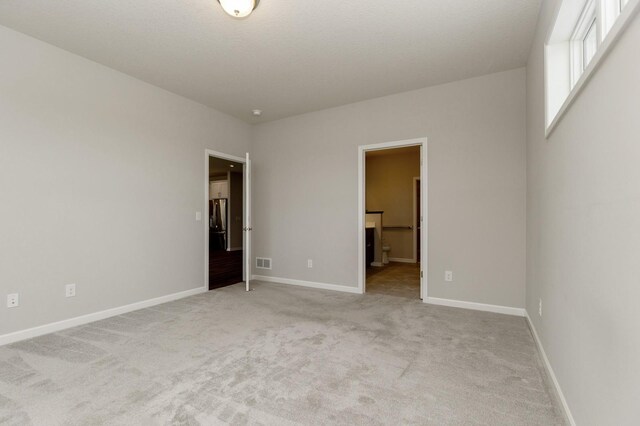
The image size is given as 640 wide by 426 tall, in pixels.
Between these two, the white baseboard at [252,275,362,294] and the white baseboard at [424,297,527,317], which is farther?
the white baseboard at [252,275,362,294]

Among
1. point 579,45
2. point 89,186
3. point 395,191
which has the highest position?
point 579,45

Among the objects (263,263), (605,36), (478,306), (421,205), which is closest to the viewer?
(605,36)

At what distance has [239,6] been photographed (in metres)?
2.25

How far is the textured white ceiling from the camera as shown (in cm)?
244

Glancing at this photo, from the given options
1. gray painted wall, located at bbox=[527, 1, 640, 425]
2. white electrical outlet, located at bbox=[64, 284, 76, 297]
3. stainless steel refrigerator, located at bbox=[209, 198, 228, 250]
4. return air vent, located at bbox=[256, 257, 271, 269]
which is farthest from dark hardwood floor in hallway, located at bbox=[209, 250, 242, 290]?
gray painted wall, located at bbox=[527, 1, 640, 425]

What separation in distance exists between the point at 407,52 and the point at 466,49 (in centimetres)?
56

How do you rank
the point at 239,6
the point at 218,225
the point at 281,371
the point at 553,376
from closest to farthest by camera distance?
the point at 553,376 → the point at 281,371 → the point at 239,6 → the point at 218,225

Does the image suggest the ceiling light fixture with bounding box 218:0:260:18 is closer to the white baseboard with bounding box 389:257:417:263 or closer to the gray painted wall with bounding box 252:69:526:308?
the gray painted wall with bounding box 252:69:526:308

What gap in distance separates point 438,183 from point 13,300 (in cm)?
438

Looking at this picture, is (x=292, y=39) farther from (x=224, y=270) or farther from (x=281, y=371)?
(x=224, y=270)

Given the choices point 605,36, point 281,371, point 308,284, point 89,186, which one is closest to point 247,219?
point 308,284

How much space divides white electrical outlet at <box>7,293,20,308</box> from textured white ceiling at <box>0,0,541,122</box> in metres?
2.28

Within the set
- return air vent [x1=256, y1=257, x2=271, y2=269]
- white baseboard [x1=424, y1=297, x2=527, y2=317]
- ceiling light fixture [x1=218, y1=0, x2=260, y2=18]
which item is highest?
ceiling light fixture [x1=218, y1=0, x2=260, y2=18]

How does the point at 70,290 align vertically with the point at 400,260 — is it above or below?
above
